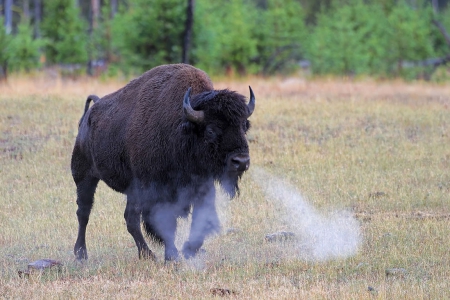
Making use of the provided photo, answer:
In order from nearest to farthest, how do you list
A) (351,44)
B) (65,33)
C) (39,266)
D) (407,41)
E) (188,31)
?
(39,266) < (188,31) < (351,44) < (407,41) < (65,33)

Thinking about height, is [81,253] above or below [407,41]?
above

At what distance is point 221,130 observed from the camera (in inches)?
307

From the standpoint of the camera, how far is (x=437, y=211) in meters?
11.2

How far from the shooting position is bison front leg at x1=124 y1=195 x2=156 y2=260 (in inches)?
339

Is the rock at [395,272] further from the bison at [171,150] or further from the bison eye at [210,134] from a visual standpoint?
the bison eye at [210,134]

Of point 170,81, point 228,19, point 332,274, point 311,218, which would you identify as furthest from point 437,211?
point 228,19

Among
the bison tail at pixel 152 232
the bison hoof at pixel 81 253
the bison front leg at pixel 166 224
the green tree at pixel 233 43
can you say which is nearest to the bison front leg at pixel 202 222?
the bison front leg at pixel 166 224

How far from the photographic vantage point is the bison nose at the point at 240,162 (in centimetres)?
749

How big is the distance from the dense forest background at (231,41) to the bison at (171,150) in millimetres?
18643

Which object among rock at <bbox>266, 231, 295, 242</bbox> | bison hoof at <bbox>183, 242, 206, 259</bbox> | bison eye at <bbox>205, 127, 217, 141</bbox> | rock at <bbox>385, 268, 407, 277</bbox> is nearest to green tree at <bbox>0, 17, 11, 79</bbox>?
rock at <bbox>266, 231, 295, 242</bbox>

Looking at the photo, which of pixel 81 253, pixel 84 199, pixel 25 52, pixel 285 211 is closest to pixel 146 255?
pixel 81 253

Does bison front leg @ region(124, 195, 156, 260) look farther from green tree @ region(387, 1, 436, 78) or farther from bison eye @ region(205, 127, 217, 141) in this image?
green tree @ region(387, 1, 436, 78)

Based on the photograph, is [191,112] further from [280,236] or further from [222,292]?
[280,236]

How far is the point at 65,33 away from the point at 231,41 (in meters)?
9.05
